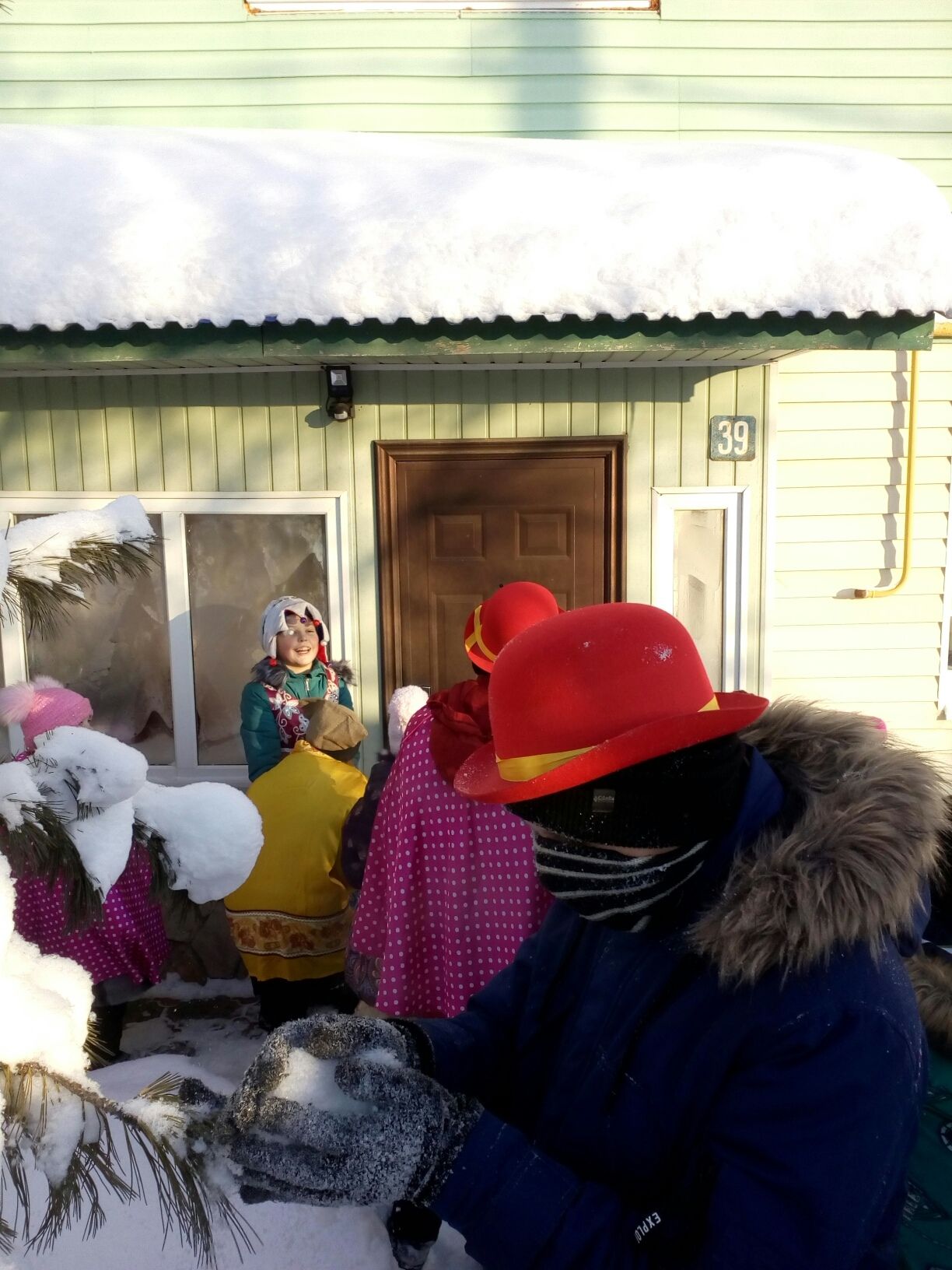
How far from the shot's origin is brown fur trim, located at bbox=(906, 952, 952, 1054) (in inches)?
82.4

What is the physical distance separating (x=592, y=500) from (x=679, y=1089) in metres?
3.68

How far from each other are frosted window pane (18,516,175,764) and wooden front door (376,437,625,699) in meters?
1.19

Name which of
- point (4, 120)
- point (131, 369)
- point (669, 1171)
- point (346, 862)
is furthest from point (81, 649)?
point (669, 1171)

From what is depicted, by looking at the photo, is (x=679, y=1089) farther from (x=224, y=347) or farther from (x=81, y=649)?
(x=81, y=649)

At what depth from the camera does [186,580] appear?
4.60 m

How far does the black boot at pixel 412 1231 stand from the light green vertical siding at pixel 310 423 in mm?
3134

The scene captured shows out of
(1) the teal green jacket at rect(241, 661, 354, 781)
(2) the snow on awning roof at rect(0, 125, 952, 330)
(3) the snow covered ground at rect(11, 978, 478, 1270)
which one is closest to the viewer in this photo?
(3) the snow covered ground at rect(11, 978, 478, 1270)

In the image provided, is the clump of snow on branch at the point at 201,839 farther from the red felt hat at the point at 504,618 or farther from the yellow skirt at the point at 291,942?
the yellow skirt at the point at 291,942

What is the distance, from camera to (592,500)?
456 cm

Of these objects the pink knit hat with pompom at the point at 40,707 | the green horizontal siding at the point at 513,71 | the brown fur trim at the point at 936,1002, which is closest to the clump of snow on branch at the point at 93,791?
the pink knit hat with pompom at the point at 40,707

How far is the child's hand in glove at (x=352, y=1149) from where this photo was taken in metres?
1.11

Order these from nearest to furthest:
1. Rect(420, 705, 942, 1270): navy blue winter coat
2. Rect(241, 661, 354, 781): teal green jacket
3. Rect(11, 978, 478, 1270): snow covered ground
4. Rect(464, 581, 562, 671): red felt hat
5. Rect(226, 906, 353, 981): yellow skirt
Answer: Rect(420, 705, 942, 1270): navy blue winter coat
Rect(11, 978, 478, 1270): snow covered ground
Rect(464, 581, 562, 671): red felt hat
Rect(226, 906, 353, 981): yellow skirt
Rect(241, 661, 354, 781): teal green jacket

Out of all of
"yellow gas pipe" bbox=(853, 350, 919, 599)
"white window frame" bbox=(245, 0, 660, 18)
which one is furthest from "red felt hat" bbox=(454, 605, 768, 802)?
"white window frame" bbox=(245, 0, 660, 18)

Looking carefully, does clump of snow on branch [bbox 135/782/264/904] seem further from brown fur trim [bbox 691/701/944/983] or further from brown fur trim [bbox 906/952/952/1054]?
brown fur trim [bbox 906/952/952/1054]
